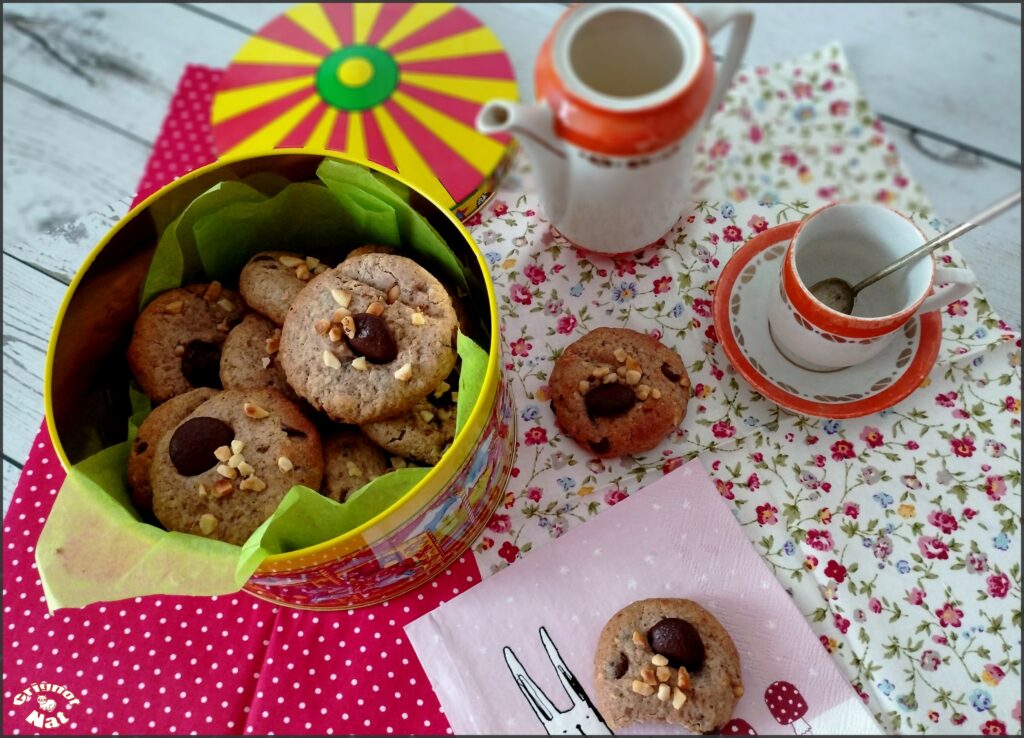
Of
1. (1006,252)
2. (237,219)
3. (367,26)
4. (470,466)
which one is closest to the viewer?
(470,466)

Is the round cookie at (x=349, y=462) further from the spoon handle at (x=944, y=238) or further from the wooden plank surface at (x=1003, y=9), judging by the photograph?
the wooden plank surface at (x=1003, y=9)

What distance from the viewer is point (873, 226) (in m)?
0.73

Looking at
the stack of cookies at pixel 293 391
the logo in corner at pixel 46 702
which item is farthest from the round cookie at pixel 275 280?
the logo in corner at pixel 46 702

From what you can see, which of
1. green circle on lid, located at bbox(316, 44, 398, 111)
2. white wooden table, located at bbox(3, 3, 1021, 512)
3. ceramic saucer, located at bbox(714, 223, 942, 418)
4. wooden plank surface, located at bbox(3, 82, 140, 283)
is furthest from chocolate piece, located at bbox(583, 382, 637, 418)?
wooden plank surface, located at bbox(3, 82, 140, 283)

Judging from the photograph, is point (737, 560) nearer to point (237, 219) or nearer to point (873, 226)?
point (873, 226)

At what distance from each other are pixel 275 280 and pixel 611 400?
0.32 m

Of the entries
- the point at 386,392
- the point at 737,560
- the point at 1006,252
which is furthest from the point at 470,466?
the point at 1006,252

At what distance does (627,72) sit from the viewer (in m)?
0.53

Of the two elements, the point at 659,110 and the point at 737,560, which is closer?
the point at 659,110

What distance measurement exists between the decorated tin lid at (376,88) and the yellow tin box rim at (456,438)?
389mm

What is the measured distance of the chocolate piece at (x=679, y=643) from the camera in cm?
66

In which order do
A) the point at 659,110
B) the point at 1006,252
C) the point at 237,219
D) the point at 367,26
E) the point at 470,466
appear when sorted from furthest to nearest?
1. the point at 367,26
2. the point at 1006,252
3. the point at 237,219
4. the point at 470,466
5. the point at 659,110

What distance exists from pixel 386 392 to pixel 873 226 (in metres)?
0.46

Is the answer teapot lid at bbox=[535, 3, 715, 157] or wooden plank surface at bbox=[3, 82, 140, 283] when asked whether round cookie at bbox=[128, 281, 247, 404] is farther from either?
wooden plank surface at bbox=[3, 82, 140, 283]
